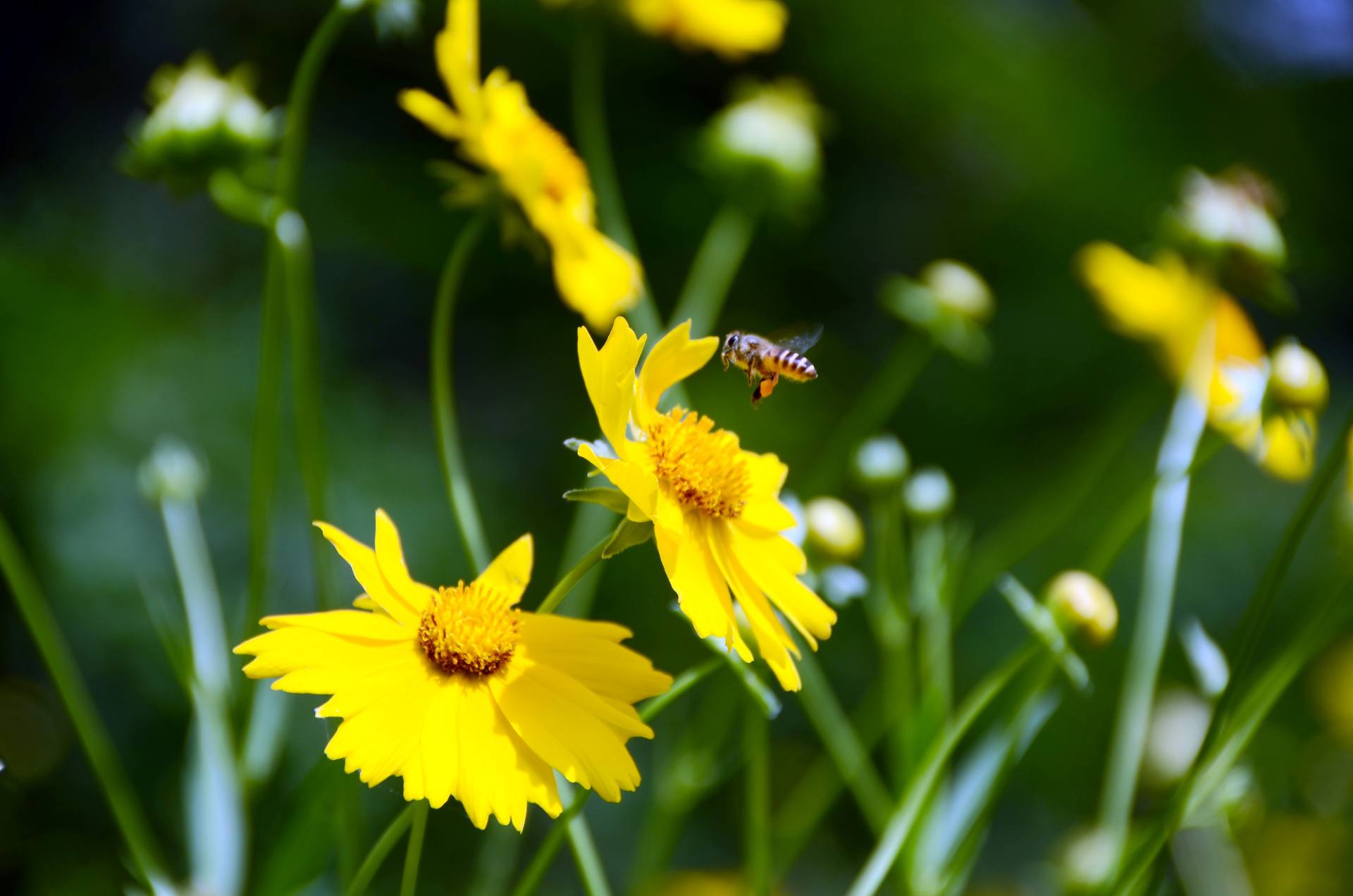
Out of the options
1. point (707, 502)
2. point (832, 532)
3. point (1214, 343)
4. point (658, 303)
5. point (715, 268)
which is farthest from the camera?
point (658, 303)

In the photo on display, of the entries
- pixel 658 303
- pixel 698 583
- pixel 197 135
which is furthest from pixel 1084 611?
pixel 658 303

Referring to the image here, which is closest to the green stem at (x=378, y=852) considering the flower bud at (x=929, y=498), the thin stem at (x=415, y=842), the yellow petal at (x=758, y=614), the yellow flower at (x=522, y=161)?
the thin stem at (x=415, y=842)

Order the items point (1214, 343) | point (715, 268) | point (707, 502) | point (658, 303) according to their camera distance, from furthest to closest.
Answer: point (658, 303), point (715, 268), point (1214, 343), point (707, 502)

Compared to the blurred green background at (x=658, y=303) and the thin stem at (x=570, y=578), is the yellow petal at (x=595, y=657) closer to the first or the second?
the thin stem at (x=570, y=578)

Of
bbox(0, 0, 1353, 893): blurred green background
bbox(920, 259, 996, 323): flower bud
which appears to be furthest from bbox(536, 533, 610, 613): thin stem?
bbox(0, 0, 1353, 893): blurred green background

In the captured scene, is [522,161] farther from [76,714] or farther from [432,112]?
[76,714]

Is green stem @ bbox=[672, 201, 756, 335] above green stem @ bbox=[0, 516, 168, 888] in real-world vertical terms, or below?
above

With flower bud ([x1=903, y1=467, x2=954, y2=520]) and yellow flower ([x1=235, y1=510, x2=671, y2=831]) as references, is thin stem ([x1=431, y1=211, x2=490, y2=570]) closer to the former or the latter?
yellow flower ([x1=235, y1=510, x2=671, y2=831])
